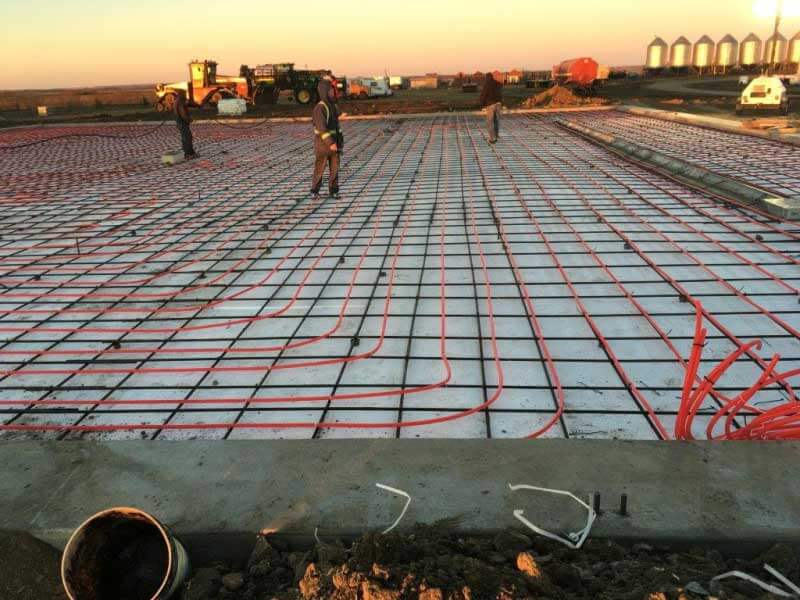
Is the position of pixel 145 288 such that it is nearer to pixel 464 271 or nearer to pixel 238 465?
pixel 464 271

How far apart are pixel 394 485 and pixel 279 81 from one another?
2590 centimetres

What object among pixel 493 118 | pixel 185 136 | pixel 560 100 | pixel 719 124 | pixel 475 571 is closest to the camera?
pixel 475 571

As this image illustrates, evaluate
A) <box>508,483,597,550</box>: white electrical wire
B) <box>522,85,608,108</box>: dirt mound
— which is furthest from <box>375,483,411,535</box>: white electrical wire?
<box>522,85,608,108</box>: dirt mound

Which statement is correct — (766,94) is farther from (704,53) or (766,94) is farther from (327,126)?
(704,53)

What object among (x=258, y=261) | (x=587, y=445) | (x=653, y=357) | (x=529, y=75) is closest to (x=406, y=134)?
(x=258, y=261)

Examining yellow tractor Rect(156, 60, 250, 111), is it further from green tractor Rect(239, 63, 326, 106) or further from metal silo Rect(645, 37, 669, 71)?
metal silo Rect(645, 37, 669, 71)

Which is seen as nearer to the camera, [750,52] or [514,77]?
[514,77]

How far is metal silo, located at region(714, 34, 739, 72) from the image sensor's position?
6125cm

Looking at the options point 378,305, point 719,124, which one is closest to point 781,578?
point 378,305

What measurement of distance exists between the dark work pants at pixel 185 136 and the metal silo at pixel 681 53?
66456 mm

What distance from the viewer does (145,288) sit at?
4.52 m

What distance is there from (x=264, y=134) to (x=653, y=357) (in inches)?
551

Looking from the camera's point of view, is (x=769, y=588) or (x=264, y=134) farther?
(x=264, y=134)

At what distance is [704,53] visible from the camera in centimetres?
6222
